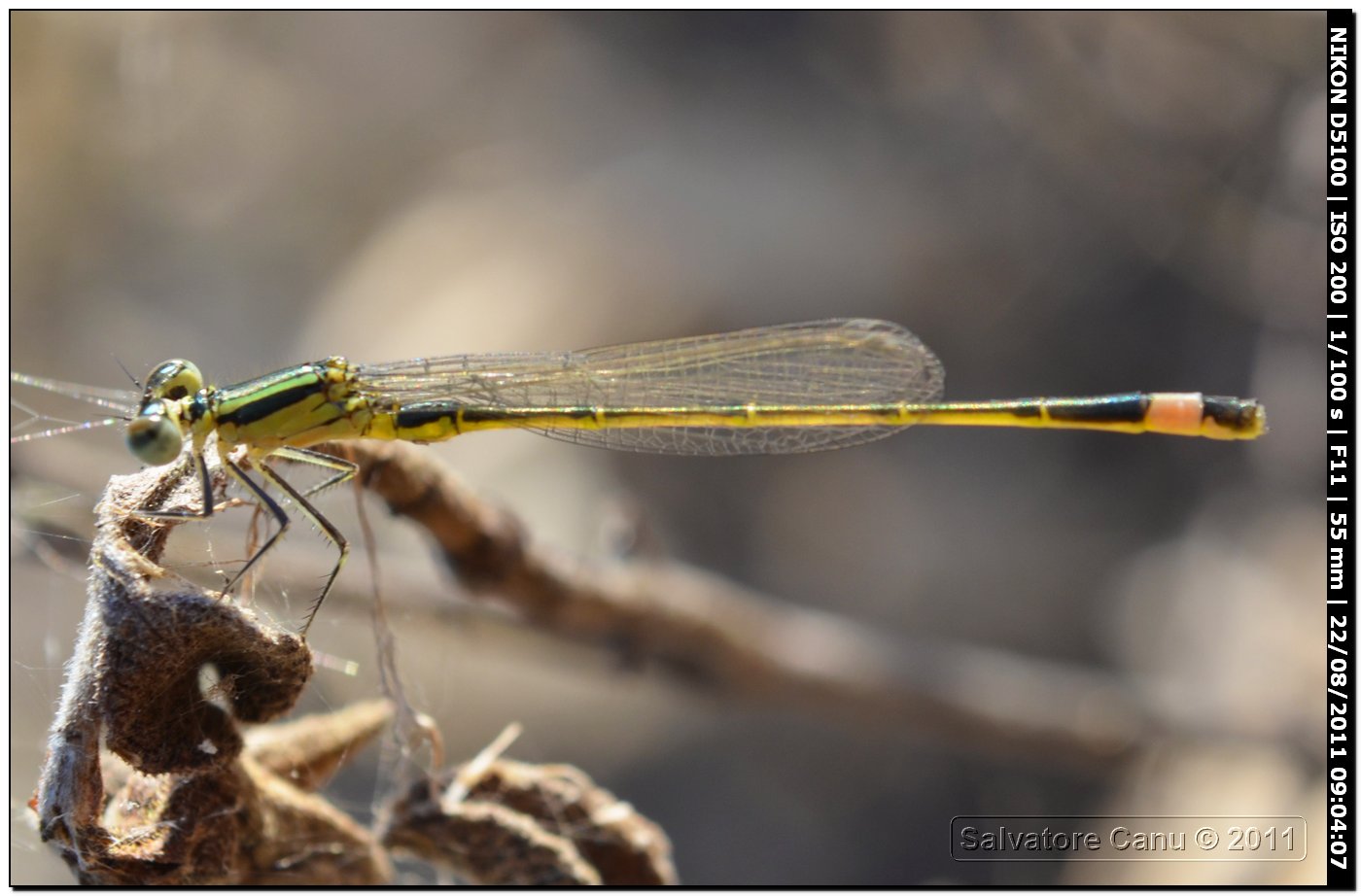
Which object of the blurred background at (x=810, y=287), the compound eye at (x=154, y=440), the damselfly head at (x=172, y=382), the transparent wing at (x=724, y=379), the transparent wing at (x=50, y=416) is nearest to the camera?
the compound eye at (x=154, y=440)

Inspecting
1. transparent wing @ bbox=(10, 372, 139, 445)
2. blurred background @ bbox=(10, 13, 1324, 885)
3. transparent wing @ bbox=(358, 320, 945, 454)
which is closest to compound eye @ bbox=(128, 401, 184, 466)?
transparent wing @ bbox=(10, 372, 139, 445)

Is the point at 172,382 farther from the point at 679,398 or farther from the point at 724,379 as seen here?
the point at 724,379

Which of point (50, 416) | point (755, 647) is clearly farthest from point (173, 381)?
point (755, 647)

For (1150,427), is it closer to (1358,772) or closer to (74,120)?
(1358,772)

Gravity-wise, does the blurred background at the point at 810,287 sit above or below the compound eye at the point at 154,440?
above

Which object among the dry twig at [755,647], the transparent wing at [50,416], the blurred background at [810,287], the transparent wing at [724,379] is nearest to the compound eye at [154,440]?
the transparent wing at [50,416]

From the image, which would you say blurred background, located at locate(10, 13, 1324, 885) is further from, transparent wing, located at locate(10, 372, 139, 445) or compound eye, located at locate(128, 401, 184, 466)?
compound eye, located at locate(128, 401, 184, 466)

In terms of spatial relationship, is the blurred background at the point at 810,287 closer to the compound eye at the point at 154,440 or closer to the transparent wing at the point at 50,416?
the transparent wing at the point at 50,416
